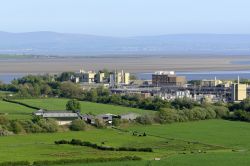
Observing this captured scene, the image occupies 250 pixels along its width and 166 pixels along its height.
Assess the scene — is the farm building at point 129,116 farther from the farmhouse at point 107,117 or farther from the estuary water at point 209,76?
the estuary water at point 209,76

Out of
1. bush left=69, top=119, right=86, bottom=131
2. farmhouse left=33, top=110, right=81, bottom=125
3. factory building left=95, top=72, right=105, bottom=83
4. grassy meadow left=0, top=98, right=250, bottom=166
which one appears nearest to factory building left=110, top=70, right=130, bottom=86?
factory building left=95, top=72, right=105, bottom=83

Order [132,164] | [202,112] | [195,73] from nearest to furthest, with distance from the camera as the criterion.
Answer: [132,164]
[202,112]
[195,73]

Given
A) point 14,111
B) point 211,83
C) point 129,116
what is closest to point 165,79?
point 211,83

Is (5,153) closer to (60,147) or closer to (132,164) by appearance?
(60,147)

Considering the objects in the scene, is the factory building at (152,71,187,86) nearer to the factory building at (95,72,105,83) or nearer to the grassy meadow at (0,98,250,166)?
the factory building at (95,72,105,83)

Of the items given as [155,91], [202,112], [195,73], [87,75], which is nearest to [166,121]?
[202,112]

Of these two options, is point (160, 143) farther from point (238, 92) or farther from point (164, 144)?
point (238, 92)

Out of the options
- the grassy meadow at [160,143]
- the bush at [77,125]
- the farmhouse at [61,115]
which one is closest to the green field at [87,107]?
A: the farmhouse at [61,115]
